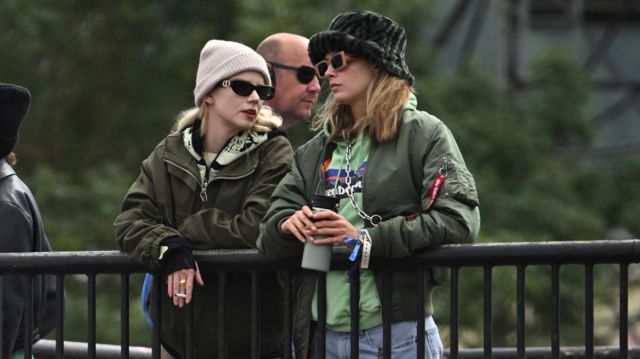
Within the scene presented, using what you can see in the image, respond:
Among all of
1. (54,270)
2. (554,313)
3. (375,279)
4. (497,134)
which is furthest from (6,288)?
(497,134)

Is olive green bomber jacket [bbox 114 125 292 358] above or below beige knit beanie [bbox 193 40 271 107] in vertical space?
below

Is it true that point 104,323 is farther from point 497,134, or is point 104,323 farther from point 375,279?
point 375,279

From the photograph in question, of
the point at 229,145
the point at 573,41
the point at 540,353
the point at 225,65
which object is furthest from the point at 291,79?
the point at 573,41

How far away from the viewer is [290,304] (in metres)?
5.67

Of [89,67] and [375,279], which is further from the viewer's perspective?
[89,67]

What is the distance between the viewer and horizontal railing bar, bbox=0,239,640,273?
5.23 metres

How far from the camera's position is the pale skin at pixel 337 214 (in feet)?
17.6

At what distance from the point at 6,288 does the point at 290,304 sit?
1193 millimetres

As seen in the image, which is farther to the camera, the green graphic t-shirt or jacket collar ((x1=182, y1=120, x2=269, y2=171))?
jacket collar ((x1=182, y1=120, x2=269, y2=171))

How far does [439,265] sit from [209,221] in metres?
0.99

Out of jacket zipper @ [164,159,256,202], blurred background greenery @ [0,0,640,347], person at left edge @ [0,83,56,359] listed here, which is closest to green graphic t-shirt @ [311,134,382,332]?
jacket zipper @ [164,159,256,202]

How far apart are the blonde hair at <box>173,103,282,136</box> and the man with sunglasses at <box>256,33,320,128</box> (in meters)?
0.82

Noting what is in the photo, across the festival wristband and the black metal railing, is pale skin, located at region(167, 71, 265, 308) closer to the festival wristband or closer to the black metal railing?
the black metal railing

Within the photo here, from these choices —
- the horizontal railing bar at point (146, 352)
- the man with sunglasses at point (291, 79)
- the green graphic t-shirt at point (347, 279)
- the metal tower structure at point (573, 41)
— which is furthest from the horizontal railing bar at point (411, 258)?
the metal tower structure at point (573, 41)
